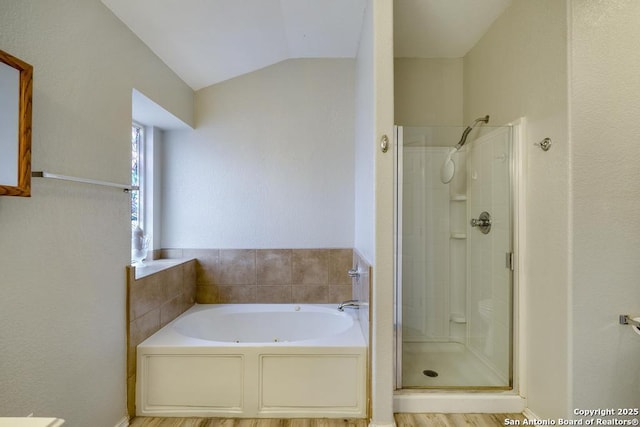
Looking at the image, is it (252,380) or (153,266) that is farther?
(153,266)

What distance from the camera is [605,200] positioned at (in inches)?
61.7

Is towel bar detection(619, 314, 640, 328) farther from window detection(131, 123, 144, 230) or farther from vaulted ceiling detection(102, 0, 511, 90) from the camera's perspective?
window detection(131, 123, 144, 230)

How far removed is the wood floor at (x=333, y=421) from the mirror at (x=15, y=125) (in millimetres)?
1513

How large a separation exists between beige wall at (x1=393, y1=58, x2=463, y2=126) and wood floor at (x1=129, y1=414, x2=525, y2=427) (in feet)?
7.20

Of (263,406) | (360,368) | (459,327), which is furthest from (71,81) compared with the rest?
(459,327)

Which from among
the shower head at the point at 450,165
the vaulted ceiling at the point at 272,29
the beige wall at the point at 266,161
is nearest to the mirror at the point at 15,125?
the vaulted ceiling at the point at 272,29

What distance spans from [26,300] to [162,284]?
104 centimetres

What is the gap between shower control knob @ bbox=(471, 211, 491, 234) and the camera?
88.7 inches

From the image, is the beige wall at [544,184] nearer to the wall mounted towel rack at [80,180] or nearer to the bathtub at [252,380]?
the bathtub at [252,380]

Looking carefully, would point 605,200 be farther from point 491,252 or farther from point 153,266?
point 153,266

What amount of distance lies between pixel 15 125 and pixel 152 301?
1356 millimetres

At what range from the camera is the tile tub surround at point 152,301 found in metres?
1.91

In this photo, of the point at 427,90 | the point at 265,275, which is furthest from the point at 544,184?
the point at 265,275

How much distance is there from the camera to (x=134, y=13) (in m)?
1.83
